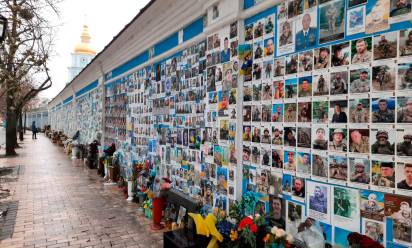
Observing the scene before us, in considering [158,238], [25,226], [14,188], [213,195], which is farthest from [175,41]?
[14,188]

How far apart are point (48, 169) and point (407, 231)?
1249cm

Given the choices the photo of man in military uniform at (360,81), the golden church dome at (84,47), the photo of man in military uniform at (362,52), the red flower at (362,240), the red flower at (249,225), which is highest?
the golden church dome at (84,47)

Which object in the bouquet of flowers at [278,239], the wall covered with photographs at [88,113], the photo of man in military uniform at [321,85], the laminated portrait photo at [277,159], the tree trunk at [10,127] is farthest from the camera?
the tree trunk at [10,127]

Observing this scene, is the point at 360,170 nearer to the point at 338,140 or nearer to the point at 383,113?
the point at 338,140

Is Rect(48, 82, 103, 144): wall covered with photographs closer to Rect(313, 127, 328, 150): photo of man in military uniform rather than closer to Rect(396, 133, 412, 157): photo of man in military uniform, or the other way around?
Rect(313, 127, 328, 150): photo of man in military uniform

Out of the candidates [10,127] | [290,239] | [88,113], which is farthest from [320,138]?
[10,127]

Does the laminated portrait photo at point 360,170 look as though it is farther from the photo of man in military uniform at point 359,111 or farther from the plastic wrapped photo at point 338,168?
the photo of man in military uniform at point 359,111

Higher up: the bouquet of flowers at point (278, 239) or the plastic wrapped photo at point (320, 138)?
the plastic wrapped photo at point (320, 138)

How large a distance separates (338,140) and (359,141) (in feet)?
0.57

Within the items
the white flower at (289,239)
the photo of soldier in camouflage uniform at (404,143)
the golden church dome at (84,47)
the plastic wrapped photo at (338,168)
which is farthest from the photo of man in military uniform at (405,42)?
the golden church dome at (84,47)

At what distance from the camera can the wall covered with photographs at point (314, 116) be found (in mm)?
2031

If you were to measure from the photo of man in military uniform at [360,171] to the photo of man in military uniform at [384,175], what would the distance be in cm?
5

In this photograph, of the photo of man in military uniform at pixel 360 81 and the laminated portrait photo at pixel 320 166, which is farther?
the laminated portrait photo at pixel 320 166

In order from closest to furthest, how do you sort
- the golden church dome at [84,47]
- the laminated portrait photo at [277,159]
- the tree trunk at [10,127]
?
the laminated portrait photo at [277,159]
the tree trunk at [10,127]
the golden church dome at [84,47]
